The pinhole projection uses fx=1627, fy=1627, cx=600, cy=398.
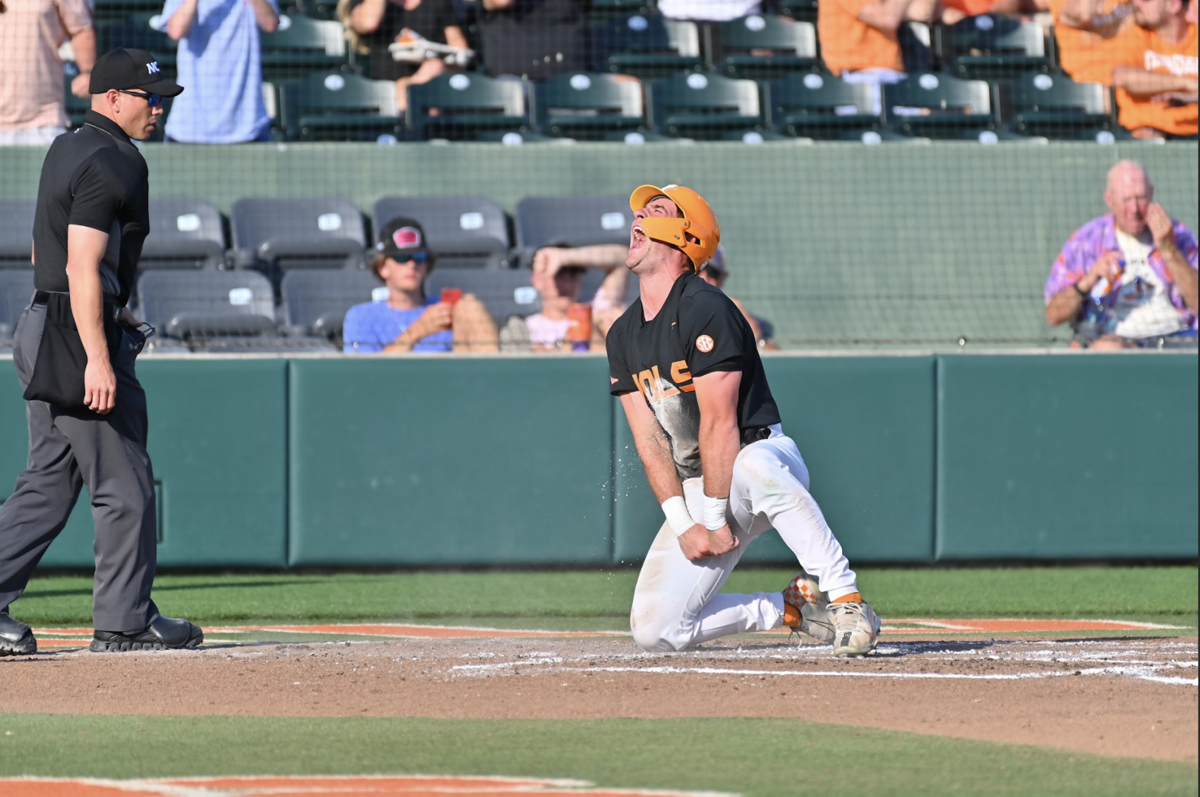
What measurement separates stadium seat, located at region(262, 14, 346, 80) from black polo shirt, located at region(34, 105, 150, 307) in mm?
6790

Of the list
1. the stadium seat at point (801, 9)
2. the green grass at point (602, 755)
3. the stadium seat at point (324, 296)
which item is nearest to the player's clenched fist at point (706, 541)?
the green grass at point (602, 755)

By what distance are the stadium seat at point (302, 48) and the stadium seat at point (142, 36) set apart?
757 mm

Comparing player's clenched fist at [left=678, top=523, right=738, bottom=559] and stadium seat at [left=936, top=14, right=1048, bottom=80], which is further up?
stadium seat at [left=936, top=14, right=1048, bottom=80]

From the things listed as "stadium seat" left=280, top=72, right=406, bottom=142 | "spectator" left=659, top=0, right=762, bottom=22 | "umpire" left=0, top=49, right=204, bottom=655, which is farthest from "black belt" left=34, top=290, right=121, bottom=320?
"spectator" left=659, top=0, right=762, bottom=22

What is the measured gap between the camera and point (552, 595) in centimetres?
820

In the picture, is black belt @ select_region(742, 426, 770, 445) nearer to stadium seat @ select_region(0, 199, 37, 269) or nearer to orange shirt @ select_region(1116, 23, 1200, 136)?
stadium seat @ select_region(0, 199, 37, 269)

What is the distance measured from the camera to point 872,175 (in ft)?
37.7

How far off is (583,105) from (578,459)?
3760mm

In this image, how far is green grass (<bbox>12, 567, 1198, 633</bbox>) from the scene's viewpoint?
7.44m

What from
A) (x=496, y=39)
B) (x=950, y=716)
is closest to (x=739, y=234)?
(x=496, y=39)

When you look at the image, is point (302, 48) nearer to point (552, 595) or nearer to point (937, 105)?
point (937, 105)

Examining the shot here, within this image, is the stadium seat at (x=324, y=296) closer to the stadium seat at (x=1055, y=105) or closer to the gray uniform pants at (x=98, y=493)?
the gray uniform pants at (x=98, y=493)

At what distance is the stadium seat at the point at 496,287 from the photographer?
382 inches

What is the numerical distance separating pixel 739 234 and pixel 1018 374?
263cm
